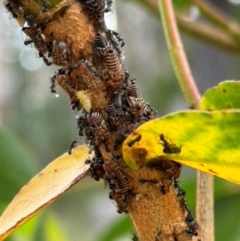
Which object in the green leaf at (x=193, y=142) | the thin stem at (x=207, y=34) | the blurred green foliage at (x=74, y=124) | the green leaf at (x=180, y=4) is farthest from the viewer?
the green leaf at (x=180, y=4)

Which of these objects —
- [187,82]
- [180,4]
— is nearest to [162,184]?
[187,82]

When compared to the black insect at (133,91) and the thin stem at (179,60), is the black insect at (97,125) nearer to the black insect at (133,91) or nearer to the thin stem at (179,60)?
the black insect at (133,91)

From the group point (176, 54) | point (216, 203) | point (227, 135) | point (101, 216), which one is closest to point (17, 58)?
point (101, 216)

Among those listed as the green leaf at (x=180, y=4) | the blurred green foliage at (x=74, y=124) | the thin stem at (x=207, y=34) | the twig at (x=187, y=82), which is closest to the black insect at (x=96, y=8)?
the twig at (x=187, y=82)

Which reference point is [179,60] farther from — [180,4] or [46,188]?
[180,4]

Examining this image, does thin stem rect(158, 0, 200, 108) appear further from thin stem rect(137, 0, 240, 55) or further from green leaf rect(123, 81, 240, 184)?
thin stem rect(137, 0, 240, 55)

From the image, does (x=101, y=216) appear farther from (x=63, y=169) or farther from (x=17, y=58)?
(x=63, y=169)
